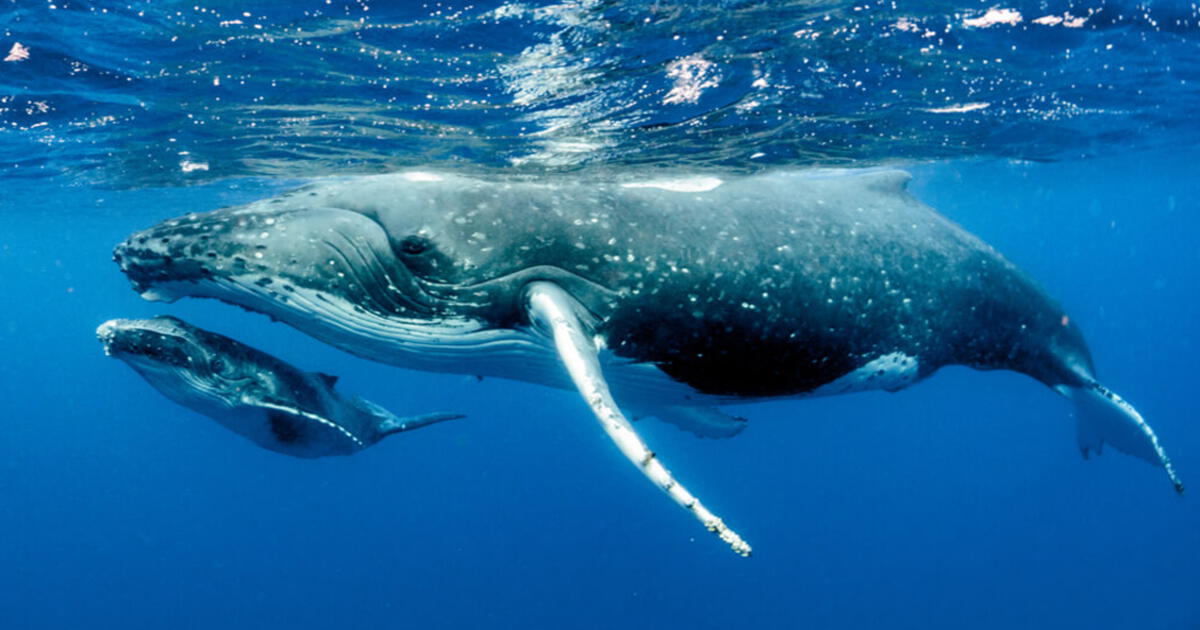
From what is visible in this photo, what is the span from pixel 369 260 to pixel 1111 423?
8.87m

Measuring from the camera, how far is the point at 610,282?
5348 mm

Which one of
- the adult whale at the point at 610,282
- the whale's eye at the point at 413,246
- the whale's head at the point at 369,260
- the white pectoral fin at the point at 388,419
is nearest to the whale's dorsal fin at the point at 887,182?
the adult whale at the point at 610,282

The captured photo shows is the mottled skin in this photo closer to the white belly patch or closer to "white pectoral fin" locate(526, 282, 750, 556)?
the white belly patch

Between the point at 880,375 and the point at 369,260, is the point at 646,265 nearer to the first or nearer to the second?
the point at 369,260

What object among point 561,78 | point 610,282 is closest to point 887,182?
point 610,282

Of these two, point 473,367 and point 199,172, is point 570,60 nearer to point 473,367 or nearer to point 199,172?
point 473,367

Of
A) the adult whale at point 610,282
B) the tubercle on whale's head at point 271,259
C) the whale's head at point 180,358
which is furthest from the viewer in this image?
the adult whale at point 610,282

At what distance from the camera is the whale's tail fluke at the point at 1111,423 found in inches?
334

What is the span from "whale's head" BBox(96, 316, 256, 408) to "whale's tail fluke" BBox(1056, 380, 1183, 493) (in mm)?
8710

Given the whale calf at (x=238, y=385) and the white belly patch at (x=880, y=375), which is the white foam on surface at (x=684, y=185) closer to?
the white belly patch at (x=880, y=375)

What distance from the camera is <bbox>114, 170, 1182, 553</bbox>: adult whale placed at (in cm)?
456

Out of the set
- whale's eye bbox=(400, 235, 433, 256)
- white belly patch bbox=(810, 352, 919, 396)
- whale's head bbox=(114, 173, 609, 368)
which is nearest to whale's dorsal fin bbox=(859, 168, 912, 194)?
white belly patch bbox=(810, 352, 919, 396)

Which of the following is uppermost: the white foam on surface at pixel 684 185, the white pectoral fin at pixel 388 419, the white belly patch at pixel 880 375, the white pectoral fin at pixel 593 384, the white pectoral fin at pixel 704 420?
the white foam on surface at pixel 684 185

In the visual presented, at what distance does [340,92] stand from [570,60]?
3.90 m
